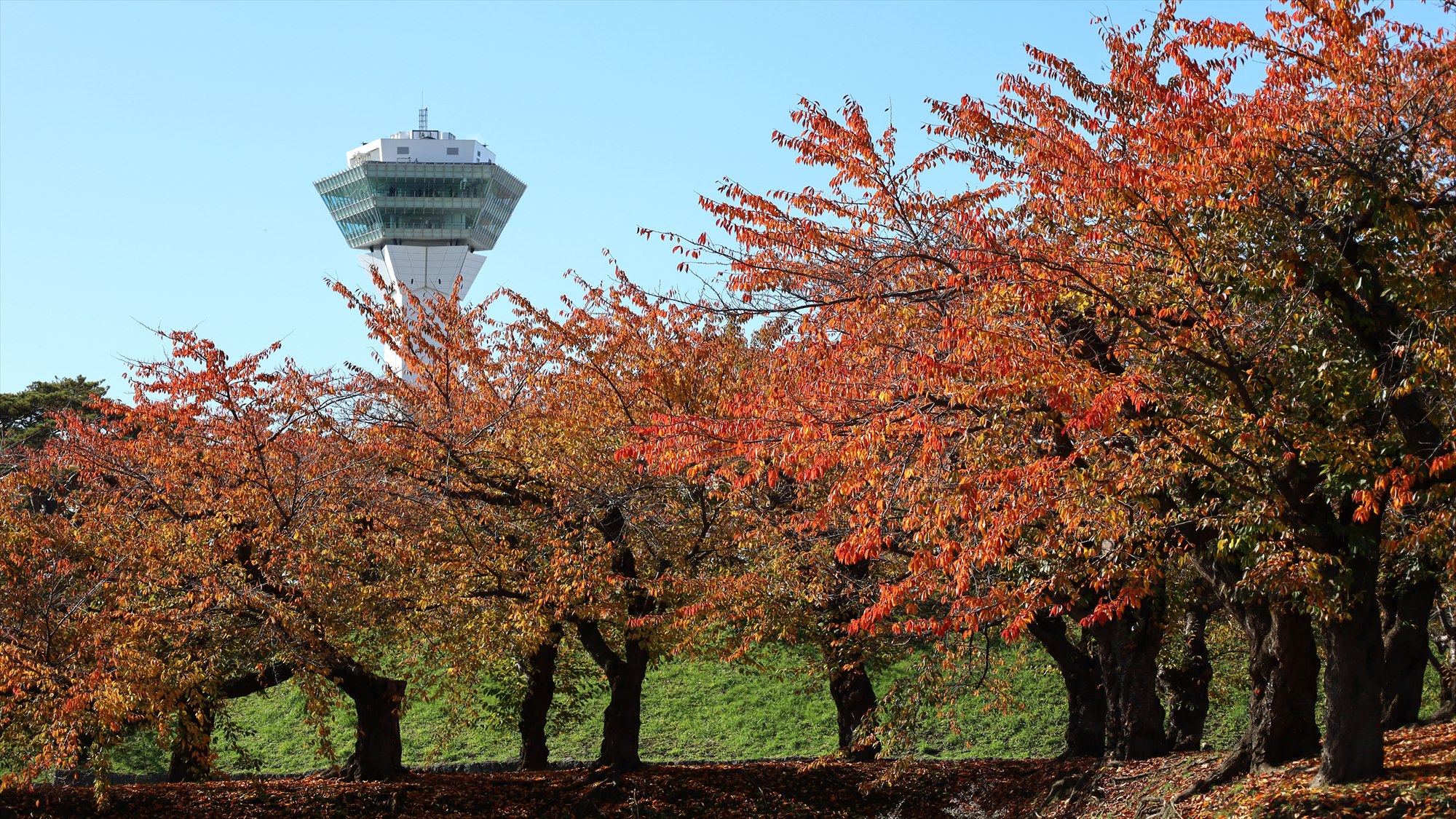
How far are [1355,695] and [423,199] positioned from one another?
296 feet

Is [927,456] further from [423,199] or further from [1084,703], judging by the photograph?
[423,199]

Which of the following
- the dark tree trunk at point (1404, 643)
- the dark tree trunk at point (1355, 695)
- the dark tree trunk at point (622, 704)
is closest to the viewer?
the dark tree trunk at point (1355, 695)

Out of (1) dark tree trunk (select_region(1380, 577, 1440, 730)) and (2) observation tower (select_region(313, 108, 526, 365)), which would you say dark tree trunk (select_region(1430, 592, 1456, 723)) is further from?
(2) observation tower (select_region(313, 108, 526, 365))

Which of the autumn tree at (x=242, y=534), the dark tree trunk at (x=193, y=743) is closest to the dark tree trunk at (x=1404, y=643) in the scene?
the autumn tree at (x=242, y=534)

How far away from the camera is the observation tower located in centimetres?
9306

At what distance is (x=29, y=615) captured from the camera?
13.8 meters

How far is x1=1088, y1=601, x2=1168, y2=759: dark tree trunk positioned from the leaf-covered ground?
2.58ft

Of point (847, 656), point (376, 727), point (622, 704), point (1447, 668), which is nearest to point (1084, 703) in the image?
point (847, 656)

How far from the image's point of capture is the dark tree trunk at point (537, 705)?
20875mm

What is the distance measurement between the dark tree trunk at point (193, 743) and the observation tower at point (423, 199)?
7454cm

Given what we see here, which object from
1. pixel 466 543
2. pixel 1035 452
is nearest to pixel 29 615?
pixel 466 543

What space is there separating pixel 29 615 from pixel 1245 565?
1372 cm

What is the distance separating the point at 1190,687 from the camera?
60.5 ft

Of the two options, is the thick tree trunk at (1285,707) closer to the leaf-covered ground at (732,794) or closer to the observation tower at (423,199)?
the leaf-covered ground at (732,794)
